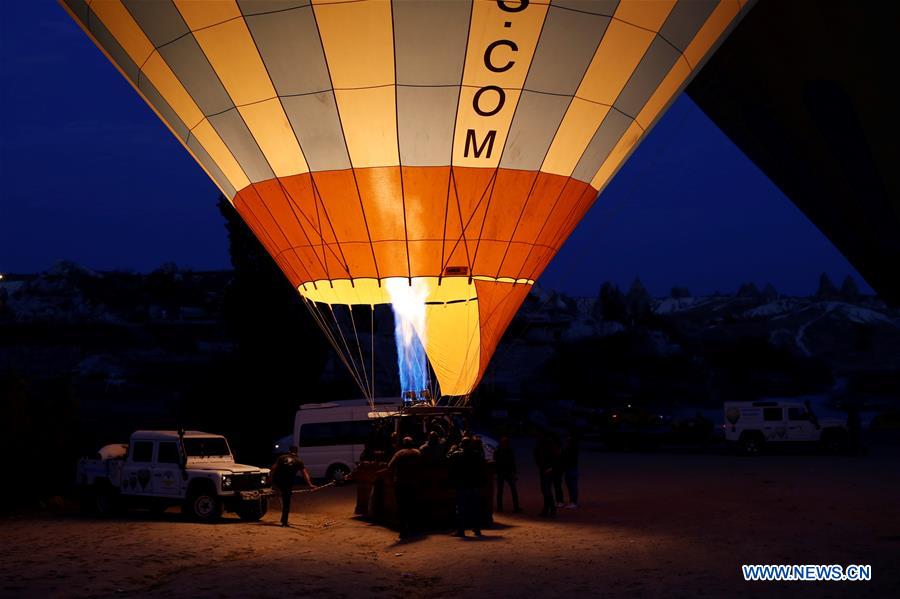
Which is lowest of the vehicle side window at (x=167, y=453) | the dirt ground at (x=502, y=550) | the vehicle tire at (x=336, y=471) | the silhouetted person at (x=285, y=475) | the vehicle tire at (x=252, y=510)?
the dirt ground at (x=502, y=550)

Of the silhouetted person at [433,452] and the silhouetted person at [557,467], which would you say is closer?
the silhouetted person at [433,452]

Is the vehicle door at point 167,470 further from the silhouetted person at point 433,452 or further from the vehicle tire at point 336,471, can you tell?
the vehicle tire at point 336,471

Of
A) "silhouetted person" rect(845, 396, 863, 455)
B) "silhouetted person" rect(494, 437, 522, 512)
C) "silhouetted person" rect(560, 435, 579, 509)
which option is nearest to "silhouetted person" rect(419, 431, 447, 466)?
"silhouetted person" rect(494, 437, 522, 512)

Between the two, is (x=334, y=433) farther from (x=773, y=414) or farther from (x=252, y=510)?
(x=773, y=414)

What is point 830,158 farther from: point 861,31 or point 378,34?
point 378,34

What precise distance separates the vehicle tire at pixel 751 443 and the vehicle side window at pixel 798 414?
2.99ft

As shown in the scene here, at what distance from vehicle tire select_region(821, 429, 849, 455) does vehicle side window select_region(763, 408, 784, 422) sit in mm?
1121

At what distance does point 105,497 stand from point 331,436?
20.0 ft

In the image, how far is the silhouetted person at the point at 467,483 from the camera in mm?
10977

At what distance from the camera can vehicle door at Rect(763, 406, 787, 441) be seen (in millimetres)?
24578

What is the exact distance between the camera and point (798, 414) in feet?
80.7

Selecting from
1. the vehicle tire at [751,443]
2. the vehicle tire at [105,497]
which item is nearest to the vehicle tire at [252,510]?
the vehicle tire at [105,497]

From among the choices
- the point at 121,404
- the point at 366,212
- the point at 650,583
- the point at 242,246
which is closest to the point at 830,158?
the point at 366,212

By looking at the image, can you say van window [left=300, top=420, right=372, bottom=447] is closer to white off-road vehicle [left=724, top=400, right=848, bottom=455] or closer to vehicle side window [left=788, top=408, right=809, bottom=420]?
white off-road vehicle [left=724, top=400, right=848, bottom=455]
